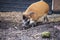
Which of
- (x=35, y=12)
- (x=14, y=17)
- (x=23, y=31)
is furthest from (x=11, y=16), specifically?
(x=23, y=31)

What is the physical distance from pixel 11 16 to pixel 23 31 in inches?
49.5

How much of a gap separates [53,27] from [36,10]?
60cm

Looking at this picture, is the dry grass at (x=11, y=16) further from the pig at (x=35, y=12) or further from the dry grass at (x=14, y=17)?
the pig at (x=35, y=12)

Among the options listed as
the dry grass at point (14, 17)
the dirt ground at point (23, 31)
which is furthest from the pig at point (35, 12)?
the dry grass at point (14, 17)

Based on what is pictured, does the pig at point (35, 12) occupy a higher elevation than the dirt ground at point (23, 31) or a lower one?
higher

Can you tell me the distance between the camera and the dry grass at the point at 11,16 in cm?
554

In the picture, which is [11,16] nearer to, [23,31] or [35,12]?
[35,12]

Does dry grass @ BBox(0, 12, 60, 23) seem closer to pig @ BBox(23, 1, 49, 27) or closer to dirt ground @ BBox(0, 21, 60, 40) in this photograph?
dirt ground @ BBox(0, 21, 60, 40)

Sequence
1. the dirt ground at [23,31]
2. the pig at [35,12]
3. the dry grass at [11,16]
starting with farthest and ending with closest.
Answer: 1. the dry grass at [11,16]
2. the pig at [35,12]
3. the dirt ground at [23,31]

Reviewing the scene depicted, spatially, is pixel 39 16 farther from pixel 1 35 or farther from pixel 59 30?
pixel 1 35

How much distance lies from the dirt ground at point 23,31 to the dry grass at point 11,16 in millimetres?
338

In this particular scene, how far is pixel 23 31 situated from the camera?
4602mm

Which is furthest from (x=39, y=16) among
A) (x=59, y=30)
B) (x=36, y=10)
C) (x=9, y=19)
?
(x=9, y=19)

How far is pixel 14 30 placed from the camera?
4.70m
